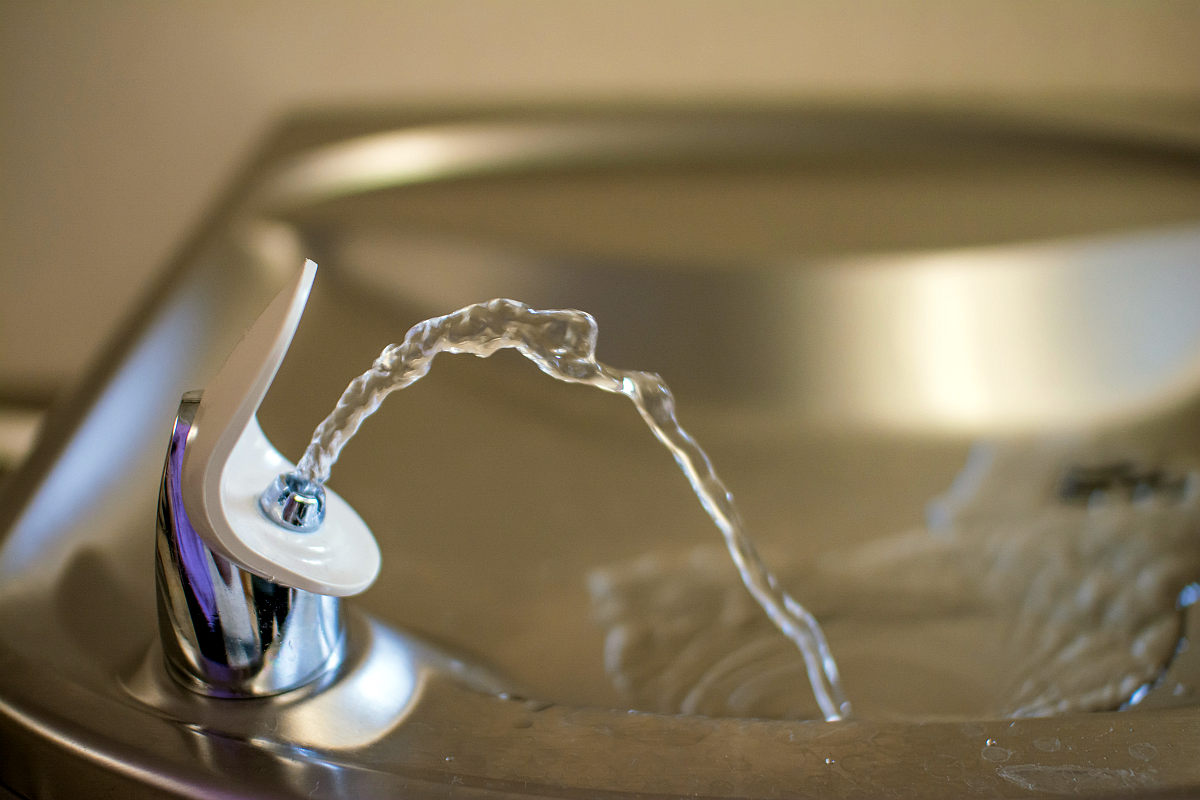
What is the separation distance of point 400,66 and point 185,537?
499mm

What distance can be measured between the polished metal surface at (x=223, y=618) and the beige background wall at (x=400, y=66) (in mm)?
470

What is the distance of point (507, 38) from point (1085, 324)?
15.6 inches

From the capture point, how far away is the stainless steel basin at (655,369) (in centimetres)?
39

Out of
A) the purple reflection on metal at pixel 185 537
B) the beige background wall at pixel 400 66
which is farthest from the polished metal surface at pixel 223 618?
the beige background wall at pixel 400 66

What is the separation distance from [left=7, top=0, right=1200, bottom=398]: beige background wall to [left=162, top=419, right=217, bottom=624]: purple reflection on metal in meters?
0.48

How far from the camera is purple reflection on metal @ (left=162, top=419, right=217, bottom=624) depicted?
9.9 inches

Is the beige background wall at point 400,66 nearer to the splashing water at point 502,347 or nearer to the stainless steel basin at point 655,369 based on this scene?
the stainless steel basin at point 655,369

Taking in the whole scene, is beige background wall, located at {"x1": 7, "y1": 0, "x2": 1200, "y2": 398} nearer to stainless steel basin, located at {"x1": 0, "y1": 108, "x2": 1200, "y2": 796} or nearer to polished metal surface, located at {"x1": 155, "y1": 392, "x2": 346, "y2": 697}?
stainless steel basin, located at {"x1": 0, "y1": 108, "x2": 1200, "y2": 796}

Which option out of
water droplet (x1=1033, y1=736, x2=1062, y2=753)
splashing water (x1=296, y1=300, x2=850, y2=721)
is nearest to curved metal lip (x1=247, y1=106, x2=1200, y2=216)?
splashing water (x1=296, y1=300, x2=850, y2=721)

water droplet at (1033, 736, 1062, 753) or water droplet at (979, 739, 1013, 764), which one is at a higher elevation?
water droplet at (1033, 736, 1062, 753)

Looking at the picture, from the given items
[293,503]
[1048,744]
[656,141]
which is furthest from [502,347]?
[656,141]

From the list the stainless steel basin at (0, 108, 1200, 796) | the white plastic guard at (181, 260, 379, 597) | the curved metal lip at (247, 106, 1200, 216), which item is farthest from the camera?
the curved metal lip at (247, 106, 1200, 216)

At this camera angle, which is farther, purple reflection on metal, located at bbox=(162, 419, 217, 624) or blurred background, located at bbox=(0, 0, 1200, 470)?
blurred background, located at bbox=(0, 0, 1200, 470)

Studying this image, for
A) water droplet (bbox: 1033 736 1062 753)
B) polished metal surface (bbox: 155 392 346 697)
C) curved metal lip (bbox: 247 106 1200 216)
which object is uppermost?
curved metal lip (bbox: 247 106 1200 216)
